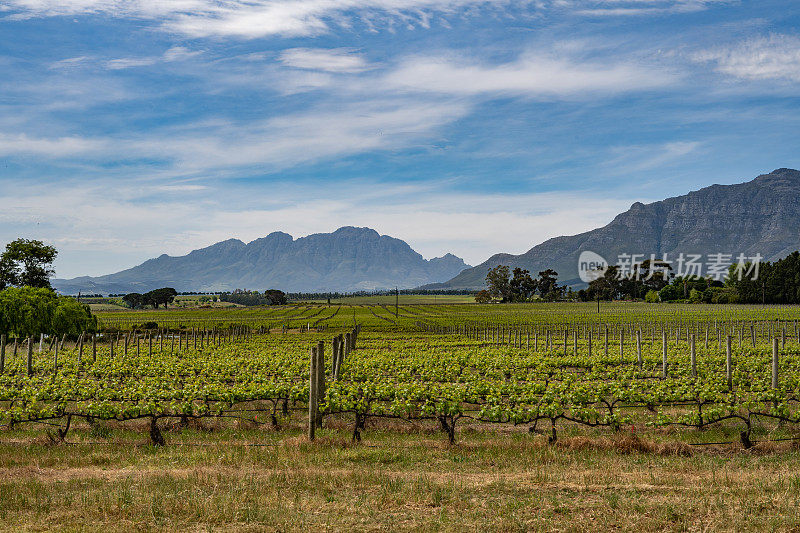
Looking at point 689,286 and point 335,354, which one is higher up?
point 689,286

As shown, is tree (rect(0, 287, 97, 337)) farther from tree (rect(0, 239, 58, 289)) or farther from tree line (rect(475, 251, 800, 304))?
tree line (rect(475, 251, 800, 304))

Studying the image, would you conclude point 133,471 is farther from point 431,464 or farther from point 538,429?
point 538,429

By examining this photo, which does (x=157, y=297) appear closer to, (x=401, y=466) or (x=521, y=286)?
(x=521, y=286)

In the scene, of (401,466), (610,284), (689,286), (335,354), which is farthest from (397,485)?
(610,284)

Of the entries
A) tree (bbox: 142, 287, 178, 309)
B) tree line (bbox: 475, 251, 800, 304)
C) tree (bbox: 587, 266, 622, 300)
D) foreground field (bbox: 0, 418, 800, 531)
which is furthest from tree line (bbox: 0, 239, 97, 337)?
tree (bbox: 587, 266, 622, 300)

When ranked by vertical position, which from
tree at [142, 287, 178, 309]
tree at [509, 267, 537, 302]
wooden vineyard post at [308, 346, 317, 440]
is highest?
tree at [509, 267, 537, 302]

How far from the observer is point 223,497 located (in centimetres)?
922

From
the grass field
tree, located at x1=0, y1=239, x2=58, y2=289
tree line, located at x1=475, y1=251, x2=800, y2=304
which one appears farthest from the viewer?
tree line, located at x1=475, y1=251, x2=800, y2=304

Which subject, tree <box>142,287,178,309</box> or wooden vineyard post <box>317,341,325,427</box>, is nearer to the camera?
wooden vineyard post <box>317,341,325,427</box>

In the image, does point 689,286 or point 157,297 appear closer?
point 689,286

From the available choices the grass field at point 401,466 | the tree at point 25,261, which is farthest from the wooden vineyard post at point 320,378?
the tree at point 25,261

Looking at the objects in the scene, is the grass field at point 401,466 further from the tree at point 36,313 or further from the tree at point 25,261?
the tree at point 25,261

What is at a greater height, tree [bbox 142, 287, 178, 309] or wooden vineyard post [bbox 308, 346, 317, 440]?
wooden vineyard post [bbox 308, 346, 317, 440]

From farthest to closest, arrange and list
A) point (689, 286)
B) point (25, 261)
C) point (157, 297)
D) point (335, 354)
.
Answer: point (157, 297) < point (689, 286) < point (25, 261) < point (335, 354)
